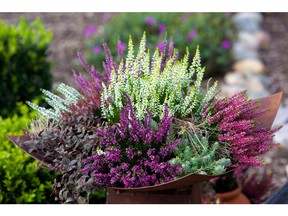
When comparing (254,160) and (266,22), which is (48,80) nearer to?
(254,160)

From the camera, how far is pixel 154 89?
7.23 ft

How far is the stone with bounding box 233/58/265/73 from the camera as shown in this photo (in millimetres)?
6566

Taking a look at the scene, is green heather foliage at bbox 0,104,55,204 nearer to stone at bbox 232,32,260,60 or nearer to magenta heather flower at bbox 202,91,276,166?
magenta heather flower at bbox 202,91,276,166

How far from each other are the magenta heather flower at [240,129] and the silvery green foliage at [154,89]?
0.09 m

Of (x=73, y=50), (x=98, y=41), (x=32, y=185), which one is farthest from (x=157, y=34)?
(x=32, y=185)

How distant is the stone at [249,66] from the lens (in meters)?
6.57

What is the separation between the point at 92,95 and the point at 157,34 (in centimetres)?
416

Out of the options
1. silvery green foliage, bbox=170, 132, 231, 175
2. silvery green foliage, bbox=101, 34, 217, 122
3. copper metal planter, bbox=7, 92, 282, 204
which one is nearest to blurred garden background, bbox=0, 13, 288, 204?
copper metal planter, bbox=7, 92, 282, 204

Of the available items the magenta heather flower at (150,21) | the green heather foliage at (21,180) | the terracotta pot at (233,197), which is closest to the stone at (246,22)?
the magenta heather flower at (150,21)

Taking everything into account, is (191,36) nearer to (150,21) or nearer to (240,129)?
(150,21)

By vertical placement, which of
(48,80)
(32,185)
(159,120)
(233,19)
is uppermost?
(233,19)

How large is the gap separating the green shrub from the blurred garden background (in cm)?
1

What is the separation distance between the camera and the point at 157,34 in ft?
21.3

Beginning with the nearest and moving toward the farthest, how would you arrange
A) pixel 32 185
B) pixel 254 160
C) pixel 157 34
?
pixel 254 160
pixel 32 185
pixel 157 34
